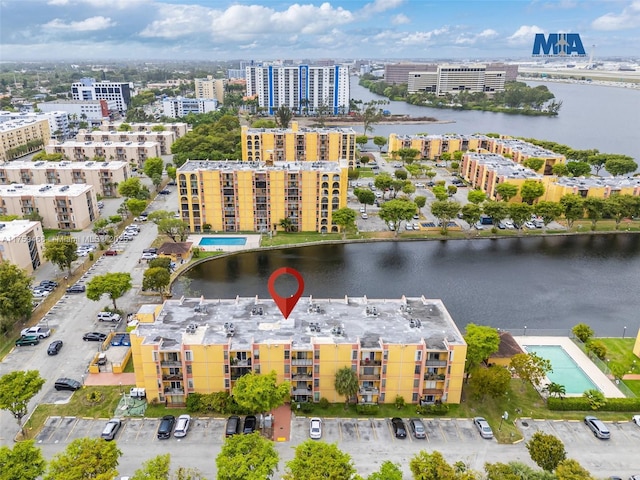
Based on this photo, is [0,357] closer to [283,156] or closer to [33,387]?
[33,387]

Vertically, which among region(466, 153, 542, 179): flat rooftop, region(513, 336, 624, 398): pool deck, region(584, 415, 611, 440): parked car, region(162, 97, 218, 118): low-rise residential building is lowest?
region(513, 336, 624, 398): pool deck

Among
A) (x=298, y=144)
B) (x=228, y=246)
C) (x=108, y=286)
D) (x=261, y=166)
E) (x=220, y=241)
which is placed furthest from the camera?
(x=298, y=144)

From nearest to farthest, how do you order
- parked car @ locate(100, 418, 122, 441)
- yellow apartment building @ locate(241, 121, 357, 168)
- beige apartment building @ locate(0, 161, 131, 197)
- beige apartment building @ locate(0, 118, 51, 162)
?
parked car @ locate(100, 418, 122, 441) → beige apartment building @ locate(0, 161, 131, 197) → yellow apartment building @ locate(241, 121, 357, 168) → beige apartment building @ locate(0, 118, 51, 162)

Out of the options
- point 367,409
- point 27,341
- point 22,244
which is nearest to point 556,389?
point 367,409

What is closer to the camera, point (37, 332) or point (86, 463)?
point (86, 463)

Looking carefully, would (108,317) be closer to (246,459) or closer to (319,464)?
(246,459)

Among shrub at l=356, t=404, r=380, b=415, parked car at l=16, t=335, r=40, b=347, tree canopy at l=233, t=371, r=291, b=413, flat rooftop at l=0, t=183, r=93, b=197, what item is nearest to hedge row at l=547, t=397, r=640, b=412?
shrub at l=356, t=404, r=380, b=415

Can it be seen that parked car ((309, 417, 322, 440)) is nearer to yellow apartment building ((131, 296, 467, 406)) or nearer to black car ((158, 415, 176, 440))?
yellow apartment building ((131, 296, 467, 406))

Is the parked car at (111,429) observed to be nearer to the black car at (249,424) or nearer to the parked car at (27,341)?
the black car at (249,424)
